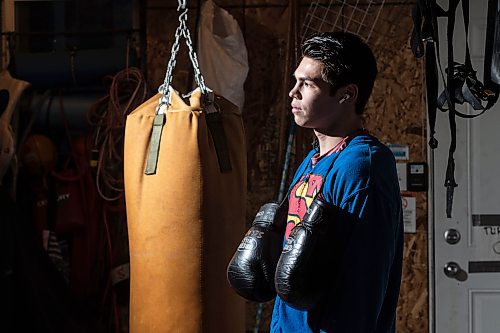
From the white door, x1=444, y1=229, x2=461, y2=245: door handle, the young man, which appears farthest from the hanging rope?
the young man

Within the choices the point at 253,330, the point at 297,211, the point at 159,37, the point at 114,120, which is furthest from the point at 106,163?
the point at 297,211

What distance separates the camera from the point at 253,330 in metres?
3.91

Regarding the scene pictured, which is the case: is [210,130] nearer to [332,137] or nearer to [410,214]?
[332,137]

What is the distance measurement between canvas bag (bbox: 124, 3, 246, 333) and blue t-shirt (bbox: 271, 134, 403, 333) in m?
0.58

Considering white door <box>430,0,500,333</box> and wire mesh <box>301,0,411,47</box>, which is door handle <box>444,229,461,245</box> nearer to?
white door <box>430,0,500,333</box>

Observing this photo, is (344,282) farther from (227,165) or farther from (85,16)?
(85,16)

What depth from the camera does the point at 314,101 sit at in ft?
6.23

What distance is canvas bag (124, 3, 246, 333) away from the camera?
2393mm

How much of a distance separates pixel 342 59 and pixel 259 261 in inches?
22.1

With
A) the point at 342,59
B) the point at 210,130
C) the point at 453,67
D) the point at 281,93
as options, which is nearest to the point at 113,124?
the point at 281,93

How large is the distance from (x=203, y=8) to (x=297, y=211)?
6.94 feet

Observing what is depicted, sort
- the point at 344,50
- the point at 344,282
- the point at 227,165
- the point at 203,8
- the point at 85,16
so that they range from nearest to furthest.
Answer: the point at 344,282 → the point at 344,50 → the point at 227,165 → the point at 203,8 → the point at 85,16

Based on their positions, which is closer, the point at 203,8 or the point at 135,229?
the point at 135,229

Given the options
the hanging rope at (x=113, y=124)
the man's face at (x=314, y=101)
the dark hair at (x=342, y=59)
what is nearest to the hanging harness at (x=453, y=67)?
the dark hair at (x=342, y=59)
